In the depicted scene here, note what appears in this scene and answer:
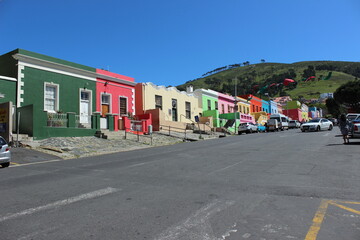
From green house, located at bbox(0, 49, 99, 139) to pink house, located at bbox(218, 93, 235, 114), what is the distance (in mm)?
25393

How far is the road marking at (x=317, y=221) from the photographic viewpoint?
3.51m

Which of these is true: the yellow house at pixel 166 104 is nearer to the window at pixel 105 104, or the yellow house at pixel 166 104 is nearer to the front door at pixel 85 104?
the window at pixel 105 104

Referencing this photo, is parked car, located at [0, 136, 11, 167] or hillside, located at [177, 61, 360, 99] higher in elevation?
hillside, located at [177, 61, 360, 99]

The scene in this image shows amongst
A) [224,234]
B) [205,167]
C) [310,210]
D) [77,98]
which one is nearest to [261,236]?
[224,234]

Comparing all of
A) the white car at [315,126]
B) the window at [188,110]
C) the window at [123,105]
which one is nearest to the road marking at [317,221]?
the window at [123,105]

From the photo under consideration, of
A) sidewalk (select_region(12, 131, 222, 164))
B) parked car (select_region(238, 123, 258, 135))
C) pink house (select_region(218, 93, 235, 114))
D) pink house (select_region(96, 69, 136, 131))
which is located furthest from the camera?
pink house (select_region(218, 93, 235, 114))

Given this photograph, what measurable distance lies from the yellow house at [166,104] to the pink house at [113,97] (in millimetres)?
1953

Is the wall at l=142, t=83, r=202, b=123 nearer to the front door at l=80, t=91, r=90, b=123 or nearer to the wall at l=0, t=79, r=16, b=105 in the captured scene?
the front door at l=80, t=91, r=90, b=123

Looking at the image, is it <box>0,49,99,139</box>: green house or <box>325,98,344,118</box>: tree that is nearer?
<box>0,49,99,139</box>: green house

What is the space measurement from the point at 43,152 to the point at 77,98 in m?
8.46

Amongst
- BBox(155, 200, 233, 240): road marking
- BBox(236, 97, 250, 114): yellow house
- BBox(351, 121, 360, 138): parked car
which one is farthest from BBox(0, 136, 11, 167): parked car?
BBox(236, 97, 250, 114): yellow house

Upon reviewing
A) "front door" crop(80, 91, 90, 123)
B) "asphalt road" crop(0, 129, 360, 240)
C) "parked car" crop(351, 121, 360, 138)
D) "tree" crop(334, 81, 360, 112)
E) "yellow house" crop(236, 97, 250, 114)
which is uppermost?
"tree" crop(334, 81, 360, 112)

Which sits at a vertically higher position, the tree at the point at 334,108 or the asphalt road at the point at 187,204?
the tree at the point at 334,108

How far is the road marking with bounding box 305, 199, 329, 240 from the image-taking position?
351 centimetres
